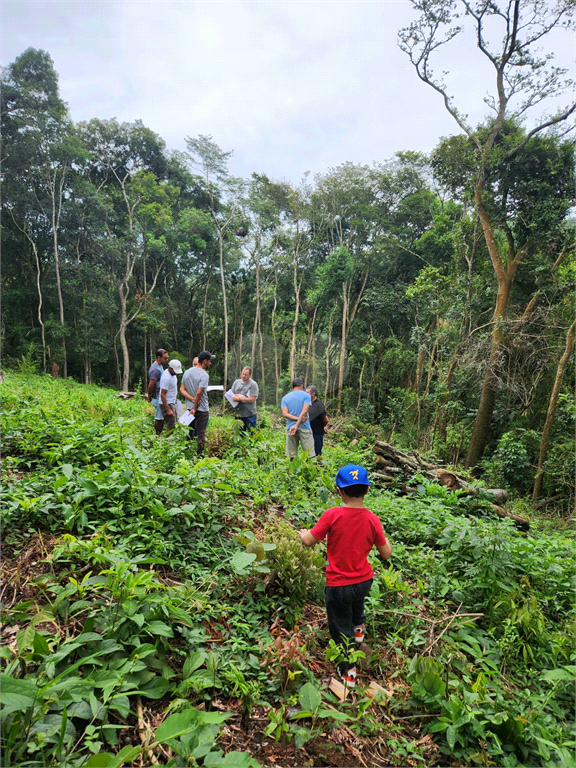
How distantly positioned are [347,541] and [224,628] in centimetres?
82

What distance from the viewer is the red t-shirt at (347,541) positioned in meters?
2.13

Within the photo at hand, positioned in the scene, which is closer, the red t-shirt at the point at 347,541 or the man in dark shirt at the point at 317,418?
the red t-shirt at the point at 347,541

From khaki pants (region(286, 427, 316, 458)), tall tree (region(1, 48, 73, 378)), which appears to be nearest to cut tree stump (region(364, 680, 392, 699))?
khaki pants (region(286, 427, 316, 458))

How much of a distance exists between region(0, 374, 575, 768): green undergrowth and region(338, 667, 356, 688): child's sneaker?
0.24ft

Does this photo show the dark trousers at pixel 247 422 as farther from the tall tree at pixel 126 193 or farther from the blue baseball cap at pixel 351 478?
the tall tree at pixel 126 193

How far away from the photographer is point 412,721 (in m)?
1.92

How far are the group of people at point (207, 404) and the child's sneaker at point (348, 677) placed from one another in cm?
311

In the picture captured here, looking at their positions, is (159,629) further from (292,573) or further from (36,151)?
(36,151)

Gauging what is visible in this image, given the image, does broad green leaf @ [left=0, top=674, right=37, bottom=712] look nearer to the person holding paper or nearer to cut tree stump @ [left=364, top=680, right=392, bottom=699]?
cut tree stump @ [left=364, top=680, right=392, bottom=699]

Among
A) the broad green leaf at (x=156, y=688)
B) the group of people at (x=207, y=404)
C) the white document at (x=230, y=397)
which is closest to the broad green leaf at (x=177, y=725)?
the broad green leaf at (x=156, y=688)

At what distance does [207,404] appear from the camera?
5.25 m

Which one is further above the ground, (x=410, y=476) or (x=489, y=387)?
(x=489, y=387)

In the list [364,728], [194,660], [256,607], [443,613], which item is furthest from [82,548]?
[443,613]

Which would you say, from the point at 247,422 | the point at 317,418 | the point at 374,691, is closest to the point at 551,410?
the point at 317,418
